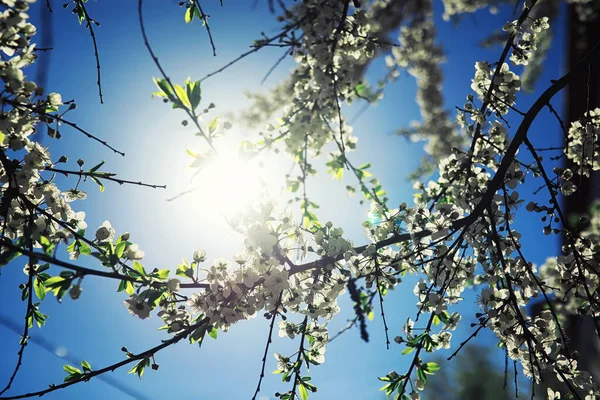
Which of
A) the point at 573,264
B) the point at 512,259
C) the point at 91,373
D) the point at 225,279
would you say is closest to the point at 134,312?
the point at 91,373

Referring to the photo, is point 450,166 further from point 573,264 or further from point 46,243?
point 46,243

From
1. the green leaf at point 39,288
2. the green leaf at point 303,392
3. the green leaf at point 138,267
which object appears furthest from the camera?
the green leaf at point 303,392

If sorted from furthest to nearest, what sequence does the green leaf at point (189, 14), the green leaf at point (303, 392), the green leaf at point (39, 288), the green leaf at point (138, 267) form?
the green leaf at point (189, 14)
the green leaf at point (303, 392)
the green leaf at point (39, 288)
the green leaf at point (138, 267)

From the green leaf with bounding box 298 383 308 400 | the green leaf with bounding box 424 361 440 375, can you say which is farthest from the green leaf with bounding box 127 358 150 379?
the green leaf with bounding box 424 361 440 375

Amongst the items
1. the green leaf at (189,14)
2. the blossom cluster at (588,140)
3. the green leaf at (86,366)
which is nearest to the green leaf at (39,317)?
the green leaf at (86,366)

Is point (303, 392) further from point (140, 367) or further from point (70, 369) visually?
point (70, 369)

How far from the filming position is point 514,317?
2.20 meters

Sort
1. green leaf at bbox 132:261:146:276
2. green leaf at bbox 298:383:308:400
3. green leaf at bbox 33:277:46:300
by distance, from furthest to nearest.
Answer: green leaf at bbox 298:383:308:400, green leaf at bbox 33:277:46:300, green leaf at bbox 132:261:146:276

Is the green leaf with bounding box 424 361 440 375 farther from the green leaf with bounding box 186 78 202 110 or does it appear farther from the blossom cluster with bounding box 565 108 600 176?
the green leaf with bounding box 186 78 202 110

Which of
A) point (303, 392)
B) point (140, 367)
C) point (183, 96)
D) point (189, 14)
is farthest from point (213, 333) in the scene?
point (189, 14)

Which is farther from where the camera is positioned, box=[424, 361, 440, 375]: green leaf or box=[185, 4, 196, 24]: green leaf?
box=[185, 4, 196, 24]: green leaf

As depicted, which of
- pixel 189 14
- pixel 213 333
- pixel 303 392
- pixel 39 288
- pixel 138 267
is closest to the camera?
pixel 138 267

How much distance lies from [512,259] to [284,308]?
1404 mm

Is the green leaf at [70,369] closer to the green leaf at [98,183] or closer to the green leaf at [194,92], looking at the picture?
the green leaf at [98,183]
